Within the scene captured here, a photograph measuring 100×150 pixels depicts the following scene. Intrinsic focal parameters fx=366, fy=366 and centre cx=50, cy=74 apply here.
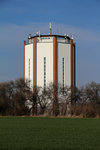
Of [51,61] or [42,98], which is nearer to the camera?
[42,98]

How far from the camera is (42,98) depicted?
217 ft

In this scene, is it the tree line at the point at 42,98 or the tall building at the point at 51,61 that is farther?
the tall building at the point at 51,61

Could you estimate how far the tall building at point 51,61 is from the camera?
70438mm

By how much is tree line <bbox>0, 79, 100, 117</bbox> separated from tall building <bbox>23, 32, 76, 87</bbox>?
7.60 ft

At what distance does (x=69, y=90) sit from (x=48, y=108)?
20.4ft

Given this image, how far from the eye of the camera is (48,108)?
64.2 meters

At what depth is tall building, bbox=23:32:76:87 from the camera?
7044 cm

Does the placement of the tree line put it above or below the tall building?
below

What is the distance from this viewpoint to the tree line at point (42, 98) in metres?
61.9

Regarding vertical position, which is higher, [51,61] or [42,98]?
[51,61]

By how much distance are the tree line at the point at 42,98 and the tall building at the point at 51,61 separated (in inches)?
91.2

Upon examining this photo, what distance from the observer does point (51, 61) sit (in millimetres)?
70438

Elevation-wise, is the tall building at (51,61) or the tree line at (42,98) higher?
the tall building at (51,61)

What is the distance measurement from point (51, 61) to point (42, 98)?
26.9 ft
